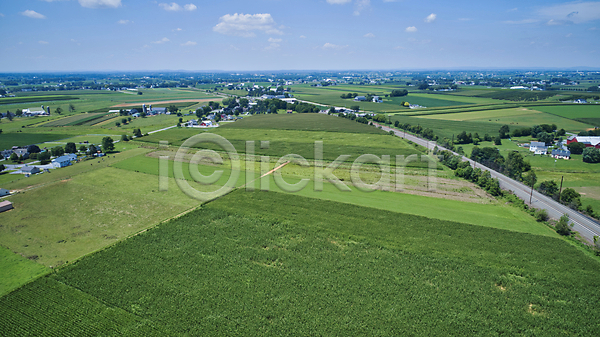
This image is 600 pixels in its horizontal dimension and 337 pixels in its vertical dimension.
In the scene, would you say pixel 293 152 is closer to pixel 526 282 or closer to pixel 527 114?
pixel 526 282

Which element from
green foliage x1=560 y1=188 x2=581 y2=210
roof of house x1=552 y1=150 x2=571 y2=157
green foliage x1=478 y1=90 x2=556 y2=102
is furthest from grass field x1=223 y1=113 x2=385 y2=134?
green foliage x1=478 y1=90 x2=556 y2=102

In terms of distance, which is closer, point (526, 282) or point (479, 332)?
point (479, 332)

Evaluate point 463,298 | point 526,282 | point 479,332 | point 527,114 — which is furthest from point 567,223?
point 527,114

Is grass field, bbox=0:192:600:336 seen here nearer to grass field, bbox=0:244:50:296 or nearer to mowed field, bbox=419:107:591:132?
Result: grass field, bbox=0:244:50:296

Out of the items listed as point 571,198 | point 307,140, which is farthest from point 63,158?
point 571,198

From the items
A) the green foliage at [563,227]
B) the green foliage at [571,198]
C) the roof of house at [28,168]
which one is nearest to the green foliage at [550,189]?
the green foliage at [571,198]

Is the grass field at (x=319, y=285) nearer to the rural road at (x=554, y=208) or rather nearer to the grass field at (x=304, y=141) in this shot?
the rural road at (x=554, y=208)
